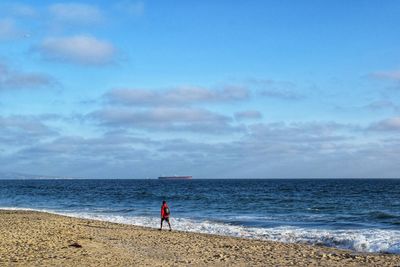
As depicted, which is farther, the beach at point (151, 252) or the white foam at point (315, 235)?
the white foam at point (315, 235)

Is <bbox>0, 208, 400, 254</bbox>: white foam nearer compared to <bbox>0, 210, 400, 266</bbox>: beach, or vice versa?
<bbox>0, 210, 400, 266</bbox>: beach

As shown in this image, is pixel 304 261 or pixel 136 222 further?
pixel 136 222

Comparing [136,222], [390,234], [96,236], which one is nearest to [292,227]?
[390,234]

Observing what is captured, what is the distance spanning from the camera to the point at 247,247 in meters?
19.0

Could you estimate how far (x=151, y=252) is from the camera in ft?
58.2

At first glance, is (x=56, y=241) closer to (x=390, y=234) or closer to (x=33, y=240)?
(x=33, y=240)

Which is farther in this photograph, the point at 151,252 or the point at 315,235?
the point at 315,235

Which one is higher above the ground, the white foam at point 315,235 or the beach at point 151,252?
the beach at point 151,252

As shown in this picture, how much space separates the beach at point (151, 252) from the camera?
15.3m

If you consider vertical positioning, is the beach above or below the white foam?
above

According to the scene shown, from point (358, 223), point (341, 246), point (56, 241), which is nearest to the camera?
point (56, 241)

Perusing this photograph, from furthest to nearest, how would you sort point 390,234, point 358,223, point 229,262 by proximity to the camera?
point 358,223
point 390,234
point 229,262

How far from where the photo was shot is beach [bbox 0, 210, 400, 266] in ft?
50.1

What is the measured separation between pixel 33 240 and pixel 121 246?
3549 mm
